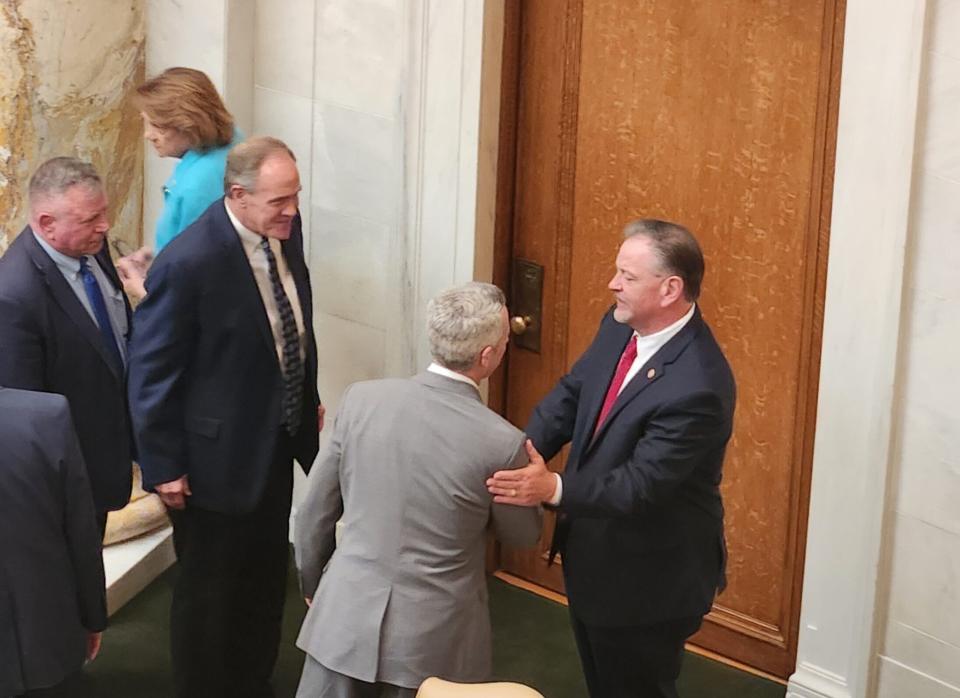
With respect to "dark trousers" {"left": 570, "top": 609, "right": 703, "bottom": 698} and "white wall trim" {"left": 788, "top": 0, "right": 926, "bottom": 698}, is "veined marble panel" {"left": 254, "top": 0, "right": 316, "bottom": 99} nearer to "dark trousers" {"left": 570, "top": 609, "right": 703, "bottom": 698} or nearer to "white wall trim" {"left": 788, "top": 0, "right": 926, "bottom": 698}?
"white wall trim" {"left": 788, "top": 0, "right": 926, "bottom": 698}

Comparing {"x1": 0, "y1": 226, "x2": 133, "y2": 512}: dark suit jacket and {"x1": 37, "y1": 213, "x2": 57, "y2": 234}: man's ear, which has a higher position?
{"x1": 37, "y1": 213, "x2": 57, "y2": 234}: man's ear

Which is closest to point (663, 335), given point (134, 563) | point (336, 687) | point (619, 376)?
point (619, 376)

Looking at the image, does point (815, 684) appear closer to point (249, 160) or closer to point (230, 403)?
point (230, 403)

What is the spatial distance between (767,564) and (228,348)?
1.82 metres

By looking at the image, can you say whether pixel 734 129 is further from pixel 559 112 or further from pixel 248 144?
pixel 248 144

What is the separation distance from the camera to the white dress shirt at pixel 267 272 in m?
4.01

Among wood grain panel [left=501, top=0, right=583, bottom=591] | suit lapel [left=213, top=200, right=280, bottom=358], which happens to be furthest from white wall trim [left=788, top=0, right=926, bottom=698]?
suit lapel [left=213, top=200, right=280, bottom=358]

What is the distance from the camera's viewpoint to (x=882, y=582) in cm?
418

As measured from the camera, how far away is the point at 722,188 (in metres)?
4.48

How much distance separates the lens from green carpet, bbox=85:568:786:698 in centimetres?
459

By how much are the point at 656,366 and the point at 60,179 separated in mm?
1607

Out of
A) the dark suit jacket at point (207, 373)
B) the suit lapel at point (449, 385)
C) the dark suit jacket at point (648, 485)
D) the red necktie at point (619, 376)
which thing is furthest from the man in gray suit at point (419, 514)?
the dark suit jacket at point (207, 373)

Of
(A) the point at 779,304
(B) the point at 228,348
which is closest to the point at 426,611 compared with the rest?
(B) the point at 228,348

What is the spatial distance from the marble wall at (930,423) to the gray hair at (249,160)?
1.64 metres
